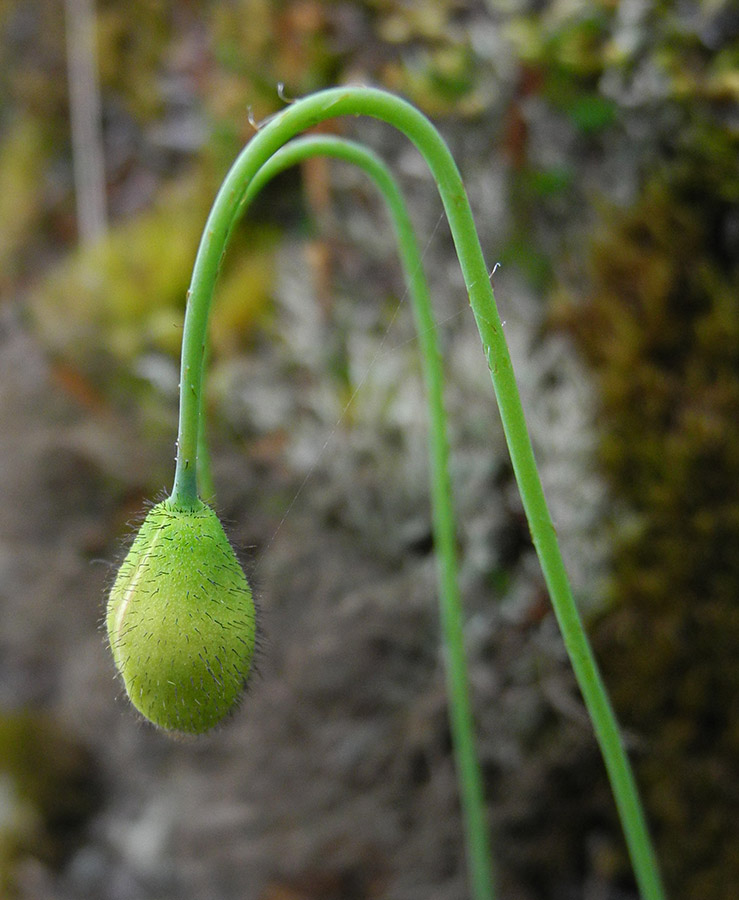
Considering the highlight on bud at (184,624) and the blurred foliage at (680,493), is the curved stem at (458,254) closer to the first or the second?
the highlight on bud at (184,624)

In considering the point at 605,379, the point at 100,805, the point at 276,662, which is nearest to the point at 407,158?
the point at 605,379

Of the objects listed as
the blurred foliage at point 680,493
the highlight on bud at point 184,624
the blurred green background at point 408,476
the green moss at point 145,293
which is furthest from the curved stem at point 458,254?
the green moss at point 145,293

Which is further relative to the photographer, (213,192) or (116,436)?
(213,192)

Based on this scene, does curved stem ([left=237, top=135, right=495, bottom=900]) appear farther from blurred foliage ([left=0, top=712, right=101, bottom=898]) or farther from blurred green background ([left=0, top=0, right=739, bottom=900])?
blurred foliage ([left=0, top=712, right=101, bottom=898])

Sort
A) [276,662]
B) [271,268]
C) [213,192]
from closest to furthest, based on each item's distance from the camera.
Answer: [276,662]
[271,268]
[213,192]

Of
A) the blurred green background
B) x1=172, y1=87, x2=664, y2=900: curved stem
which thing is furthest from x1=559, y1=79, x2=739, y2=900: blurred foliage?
x1=172, y1=87, x2=664, y2=900: curved stem

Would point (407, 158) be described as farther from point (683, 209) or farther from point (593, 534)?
point (593, 534)

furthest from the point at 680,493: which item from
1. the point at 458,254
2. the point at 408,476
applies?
the point at 458,254
